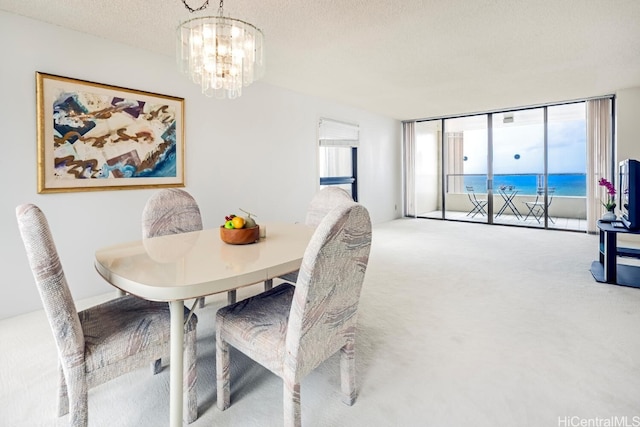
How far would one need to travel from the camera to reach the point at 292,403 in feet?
4.17

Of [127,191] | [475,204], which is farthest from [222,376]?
[475,204]

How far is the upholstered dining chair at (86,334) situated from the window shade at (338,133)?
4372mm

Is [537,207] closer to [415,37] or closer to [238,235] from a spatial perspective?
[415,37]

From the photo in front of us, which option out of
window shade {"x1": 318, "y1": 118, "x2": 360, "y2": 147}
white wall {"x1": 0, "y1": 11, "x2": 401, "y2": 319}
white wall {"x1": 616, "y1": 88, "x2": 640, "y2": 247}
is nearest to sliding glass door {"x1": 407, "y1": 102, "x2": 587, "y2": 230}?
white wall {"x1": 616, "y1": 88, "x2": 640, "y2": 247}

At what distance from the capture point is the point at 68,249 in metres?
2.84

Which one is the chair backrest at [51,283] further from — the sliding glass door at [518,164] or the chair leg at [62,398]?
the sliding glass door at [518,164]

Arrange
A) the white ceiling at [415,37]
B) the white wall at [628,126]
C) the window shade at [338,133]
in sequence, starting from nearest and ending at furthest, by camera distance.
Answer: the white ceiling at [415,37]
the white wall at [628,126]
the window shade at [338,133]

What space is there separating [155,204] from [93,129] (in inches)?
46.8

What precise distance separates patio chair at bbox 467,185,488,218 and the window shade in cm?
403

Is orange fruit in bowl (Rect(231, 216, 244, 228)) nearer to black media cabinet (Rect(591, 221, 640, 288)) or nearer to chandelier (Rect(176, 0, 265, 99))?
chandelier (Rect(176, 0, 265, 99))

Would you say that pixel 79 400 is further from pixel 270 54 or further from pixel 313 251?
pixel 270 54

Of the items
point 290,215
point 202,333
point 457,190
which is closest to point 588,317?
point 202,333

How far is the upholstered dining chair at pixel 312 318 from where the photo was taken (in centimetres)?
116

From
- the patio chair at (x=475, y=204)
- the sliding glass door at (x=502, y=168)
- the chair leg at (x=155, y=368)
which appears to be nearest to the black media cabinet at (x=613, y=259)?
the sliding glass door at (x=502, y=168)
